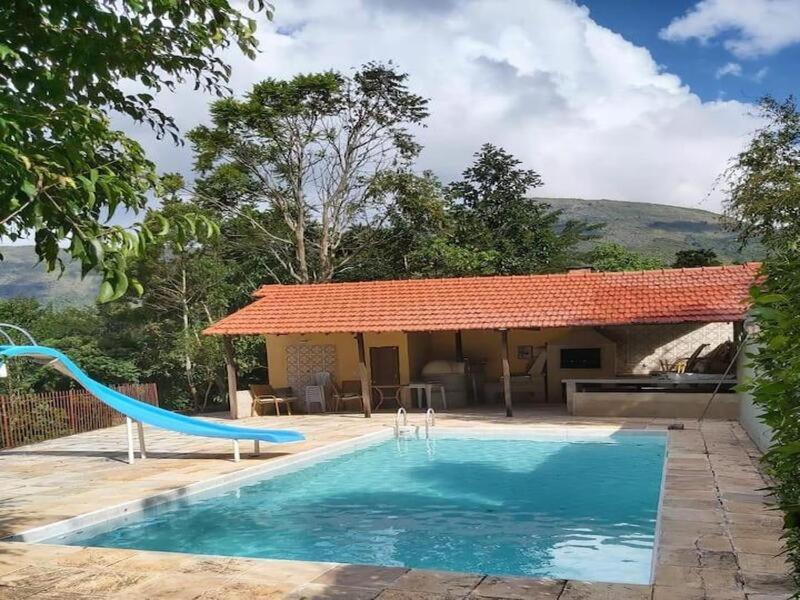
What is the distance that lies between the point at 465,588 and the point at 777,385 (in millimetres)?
3845

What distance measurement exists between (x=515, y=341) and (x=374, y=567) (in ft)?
52.8

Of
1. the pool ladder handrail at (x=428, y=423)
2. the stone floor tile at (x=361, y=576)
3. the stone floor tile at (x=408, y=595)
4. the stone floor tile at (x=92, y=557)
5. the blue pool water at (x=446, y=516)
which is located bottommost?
the blue pool water at (x=446, y=516)

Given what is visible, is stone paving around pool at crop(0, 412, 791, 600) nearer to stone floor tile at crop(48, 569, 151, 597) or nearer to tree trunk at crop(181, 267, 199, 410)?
stone floor tile at crop(48, 569, 151, 597)

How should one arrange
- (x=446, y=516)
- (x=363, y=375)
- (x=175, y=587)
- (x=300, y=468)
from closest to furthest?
(x=175, y=587) → (x=446, y=516) → (x=300, y=468) → (x=363, y=375)

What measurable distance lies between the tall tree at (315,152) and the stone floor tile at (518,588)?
22.7 metres

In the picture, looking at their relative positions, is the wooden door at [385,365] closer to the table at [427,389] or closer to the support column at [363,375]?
the table at [427,389]

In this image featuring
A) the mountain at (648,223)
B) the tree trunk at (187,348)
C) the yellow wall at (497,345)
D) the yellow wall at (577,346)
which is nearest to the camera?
the yellow wall at (577,346)

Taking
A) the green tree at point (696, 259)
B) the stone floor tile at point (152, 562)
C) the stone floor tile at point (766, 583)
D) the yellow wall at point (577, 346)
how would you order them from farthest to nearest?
the green tree at point (696, 259), the yellow wall at point (577, 346), the stone floor tile at point (152, 562), the stone floor tile at point (766, 583)

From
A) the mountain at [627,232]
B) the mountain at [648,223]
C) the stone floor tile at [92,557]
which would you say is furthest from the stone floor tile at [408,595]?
the mountain at [648,223]

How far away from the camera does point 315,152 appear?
27938 mm

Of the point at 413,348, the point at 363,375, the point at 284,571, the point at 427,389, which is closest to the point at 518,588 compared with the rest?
the point at 284,571

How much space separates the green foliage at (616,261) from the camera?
1626 inches

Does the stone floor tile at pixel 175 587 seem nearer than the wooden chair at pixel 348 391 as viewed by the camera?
Yes

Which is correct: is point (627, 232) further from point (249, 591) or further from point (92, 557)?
point (249, 591)
